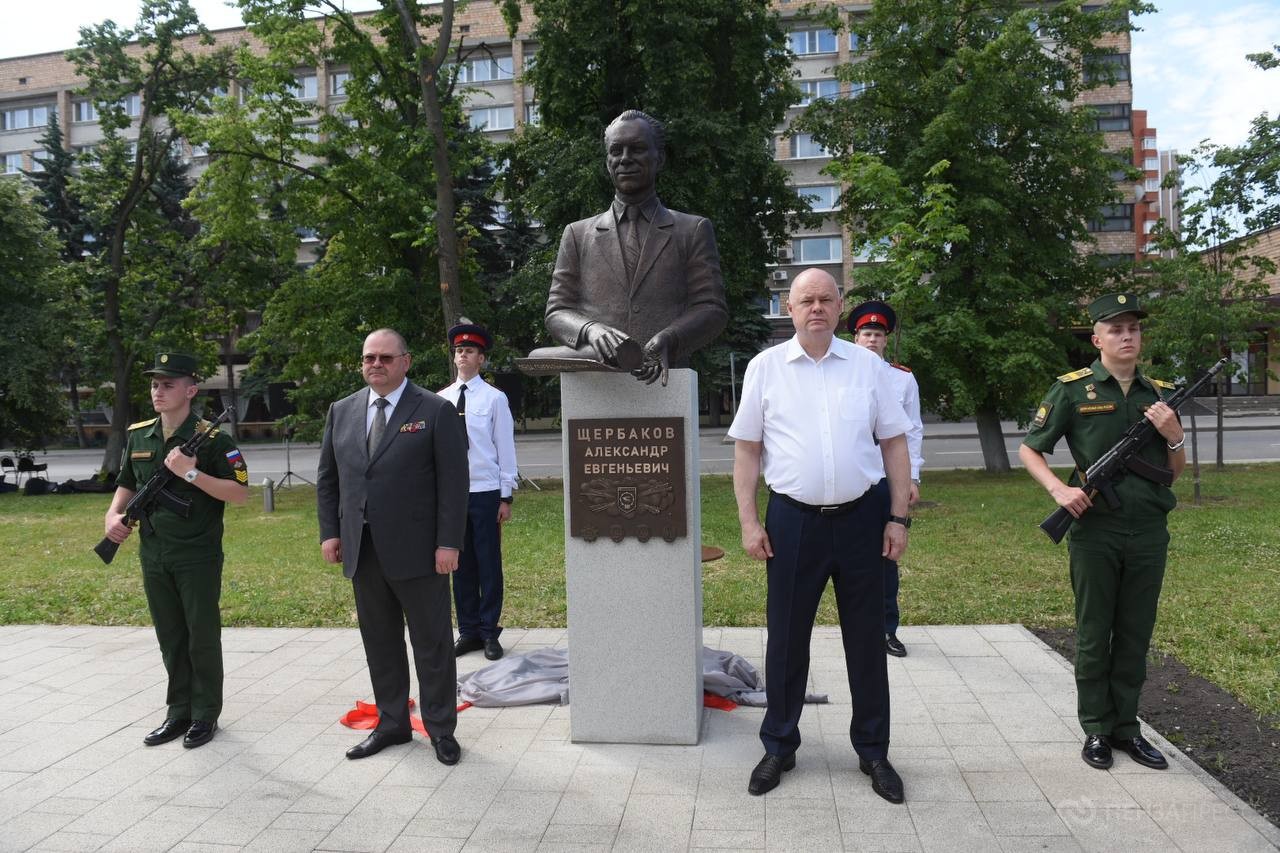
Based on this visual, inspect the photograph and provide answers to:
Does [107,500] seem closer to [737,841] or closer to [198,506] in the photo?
[198,506]

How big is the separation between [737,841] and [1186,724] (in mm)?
2834

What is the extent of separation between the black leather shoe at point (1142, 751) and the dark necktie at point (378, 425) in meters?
3.87

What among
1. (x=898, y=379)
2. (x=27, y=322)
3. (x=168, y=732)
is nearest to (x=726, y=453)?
(x=27, y=322)

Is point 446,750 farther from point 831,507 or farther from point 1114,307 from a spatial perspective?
point 1114,307

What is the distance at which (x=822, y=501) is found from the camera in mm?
3926

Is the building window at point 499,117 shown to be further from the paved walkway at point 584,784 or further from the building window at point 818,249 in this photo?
the paved walkway at point 584,784

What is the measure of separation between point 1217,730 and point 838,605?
234 cm

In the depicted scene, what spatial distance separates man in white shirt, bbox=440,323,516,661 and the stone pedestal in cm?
192

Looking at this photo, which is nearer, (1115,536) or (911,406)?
(1115,536)

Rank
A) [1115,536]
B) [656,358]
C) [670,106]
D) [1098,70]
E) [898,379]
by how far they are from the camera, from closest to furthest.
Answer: [1115,536] → [656,358] → [898,379] → [670,106] → [1098,70]

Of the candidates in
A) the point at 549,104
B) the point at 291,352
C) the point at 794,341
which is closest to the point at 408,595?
the point at 794,341

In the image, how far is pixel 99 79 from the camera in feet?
75.3

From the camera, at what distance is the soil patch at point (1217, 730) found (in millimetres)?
4043

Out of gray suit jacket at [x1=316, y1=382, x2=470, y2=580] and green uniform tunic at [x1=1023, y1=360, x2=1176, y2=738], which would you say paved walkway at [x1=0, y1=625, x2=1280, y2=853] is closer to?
green uniform tunic at [x1=1023, y1=360, x2=1176, y2=738]
